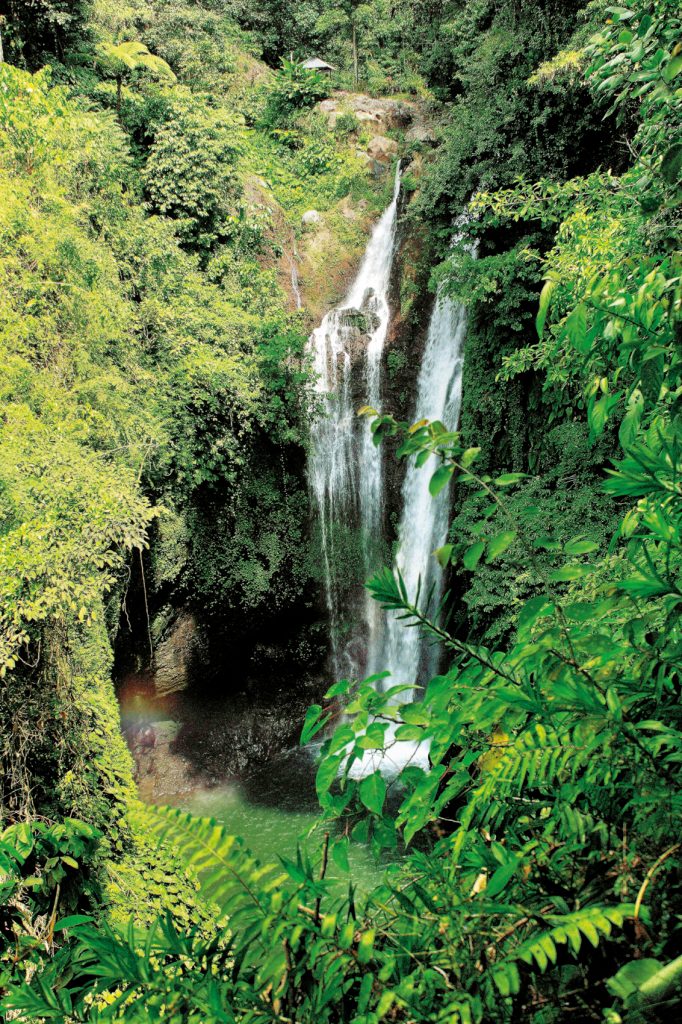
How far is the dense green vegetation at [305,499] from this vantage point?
731 mm

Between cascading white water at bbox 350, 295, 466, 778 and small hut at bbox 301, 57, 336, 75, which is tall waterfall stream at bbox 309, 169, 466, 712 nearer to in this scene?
cascading white water at bbox 350, 295, 466, 778

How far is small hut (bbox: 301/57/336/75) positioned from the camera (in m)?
14.5

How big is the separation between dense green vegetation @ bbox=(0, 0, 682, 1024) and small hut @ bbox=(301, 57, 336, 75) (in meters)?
0.68

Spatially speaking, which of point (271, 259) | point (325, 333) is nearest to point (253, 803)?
point (325, 333)

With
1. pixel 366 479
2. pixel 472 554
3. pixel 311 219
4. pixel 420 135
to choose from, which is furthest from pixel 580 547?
pixel 420 135

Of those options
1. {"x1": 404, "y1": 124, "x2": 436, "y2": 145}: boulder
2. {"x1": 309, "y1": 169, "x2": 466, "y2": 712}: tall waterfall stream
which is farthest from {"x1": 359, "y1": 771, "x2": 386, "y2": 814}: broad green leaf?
{"x1": 404, "y1": 124, "x2": 436, "y2": 145}: boulder

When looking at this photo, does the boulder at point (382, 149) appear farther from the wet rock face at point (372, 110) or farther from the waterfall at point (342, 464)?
the waterfall at point (342, 464)

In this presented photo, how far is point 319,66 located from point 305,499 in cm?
1155

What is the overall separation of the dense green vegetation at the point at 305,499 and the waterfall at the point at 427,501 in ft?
2.39

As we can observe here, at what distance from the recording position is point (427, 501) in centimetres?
941

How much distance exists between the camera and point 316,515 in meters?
9.83

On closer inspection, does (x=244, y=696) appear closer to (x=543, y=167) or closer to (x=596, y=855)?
(x=543, y=167)

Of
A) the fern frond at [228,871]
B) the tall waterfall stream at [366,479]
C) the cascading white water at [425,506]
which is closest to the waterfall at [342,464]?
the tall waterfall stream at [366,479]

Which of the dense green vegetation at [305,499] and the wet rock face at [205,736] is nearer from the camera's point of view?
the dense green vegetation at [305,499]
